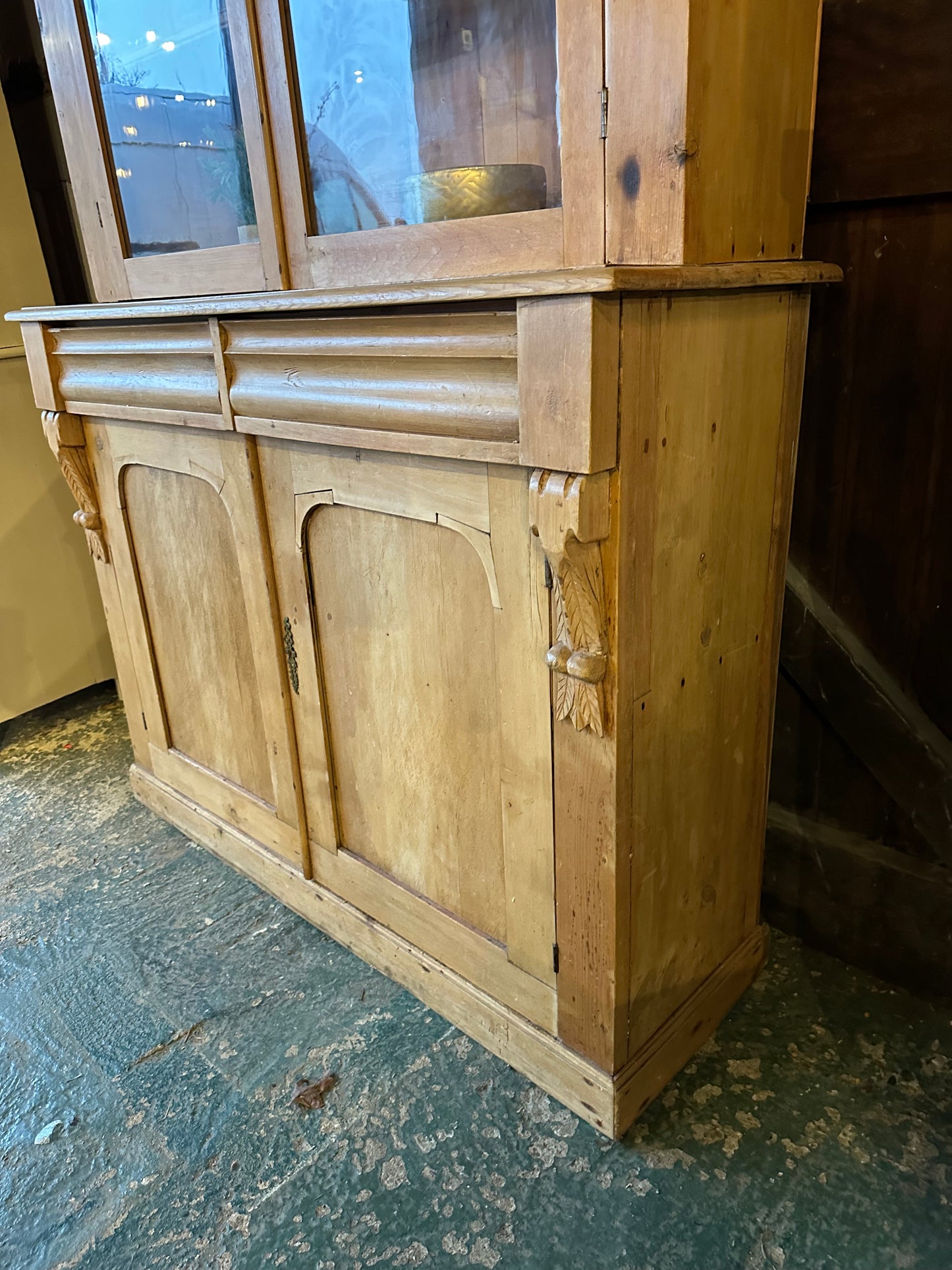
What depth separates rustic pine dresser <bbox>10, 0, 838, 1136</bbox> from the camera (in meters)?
1.01

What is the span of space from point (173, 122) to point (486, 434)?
951 mm

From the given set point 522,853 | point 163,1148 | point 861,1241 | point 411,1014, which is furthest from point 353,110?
point 861,1241

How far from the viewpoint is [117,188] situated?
1.68 metres

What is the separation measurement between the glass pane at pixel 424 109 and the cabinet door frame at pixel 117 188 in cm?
9

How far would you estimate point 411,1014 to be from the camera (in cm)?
160

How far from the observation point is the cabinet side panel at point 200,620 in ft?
5.79

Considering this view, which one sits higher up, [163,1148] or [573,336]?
[573,336]

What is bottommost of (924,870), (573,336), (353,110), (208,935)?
(208,935)

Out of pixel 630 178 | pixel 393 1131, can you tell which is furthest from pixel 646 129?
pixel 393 1131

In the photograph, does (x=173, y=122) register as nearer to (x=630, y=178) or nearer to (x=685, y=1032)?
(x=630, y=178)

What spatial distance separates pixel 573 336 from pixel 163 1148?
1.35 meters

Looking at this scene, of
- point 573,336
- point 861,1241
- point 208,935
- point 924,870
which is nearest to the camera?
point 573,336

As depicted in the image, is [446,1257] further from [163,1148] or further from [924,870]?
[924,870]

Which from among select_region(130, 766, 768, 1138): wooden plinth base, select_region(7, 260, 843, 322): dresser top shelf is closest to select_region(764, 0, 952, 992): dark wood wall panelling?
select_region(7, 260, 843, 322): dresser top shelf
